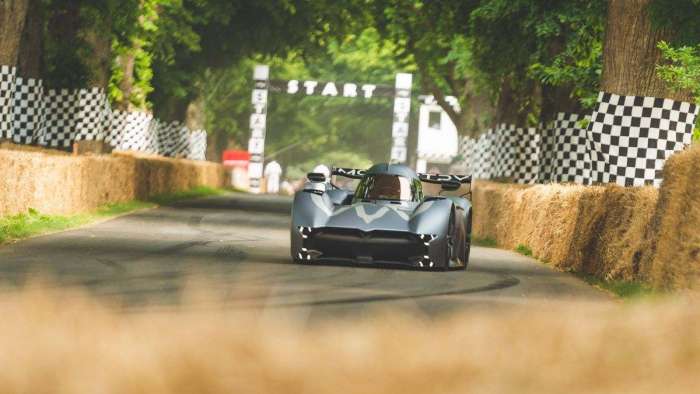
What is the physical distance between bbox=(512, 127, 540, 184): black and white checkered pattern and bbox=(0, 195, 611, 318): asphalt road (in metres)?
13.5

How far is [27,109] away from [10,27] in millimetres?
5464

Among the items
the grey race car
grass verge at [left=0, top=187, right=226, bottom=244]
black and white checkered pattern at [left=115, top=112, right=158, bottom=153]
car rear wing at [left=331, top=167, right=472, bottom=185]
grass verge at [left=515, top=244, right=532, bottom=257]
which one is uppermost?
black and white checkered pattern at [left=115, top=112, right=158, bottom=153]

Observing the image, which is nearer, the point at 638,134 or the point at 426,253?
Result: the point at 426,253

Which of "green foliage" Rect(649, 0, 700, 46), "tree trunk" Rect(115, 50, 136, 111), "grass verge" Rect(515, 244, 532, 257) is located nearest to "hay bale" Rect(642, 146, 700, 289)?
"green foliage" Rect(649, 0, 700, 46)

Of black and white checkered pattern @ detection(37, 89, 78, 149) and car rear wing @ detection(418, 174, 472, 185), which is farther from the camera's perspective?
black and white checkered pattern @ detection(37, 89, 78, 149)

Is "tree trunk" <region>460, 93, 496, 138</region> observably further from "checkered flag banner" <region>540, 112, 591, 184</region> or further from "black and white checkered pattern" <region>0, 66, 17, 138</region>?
"black and white checkered pattern" <region>0, 66, 17, 138</region>

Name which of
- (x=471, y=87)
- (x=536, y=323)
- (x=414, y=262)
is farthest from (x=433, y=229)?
(x=471, y=87)

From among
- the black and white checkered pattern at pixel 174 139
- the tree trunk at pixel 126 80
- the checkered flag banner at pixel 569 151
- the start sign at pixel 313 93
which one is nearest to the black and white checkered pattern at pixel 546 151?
the checkered flag banner at pixel 569 151

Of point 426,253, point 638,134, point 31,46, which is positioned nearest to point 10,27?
point 31,46

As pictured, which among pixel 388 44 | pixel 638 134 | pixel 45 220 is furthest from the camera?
pixel 388 44

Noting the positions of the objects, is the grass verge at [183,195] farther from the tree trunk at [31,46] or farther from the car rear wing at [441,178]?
the car rear wing at [441,178]

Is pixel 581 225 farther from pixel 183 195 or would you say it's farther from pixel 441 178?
pixel 183 195

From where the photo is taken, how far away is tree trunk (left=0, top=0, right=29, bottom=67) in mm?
26672

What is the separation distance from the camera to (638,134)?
20.0 metres
